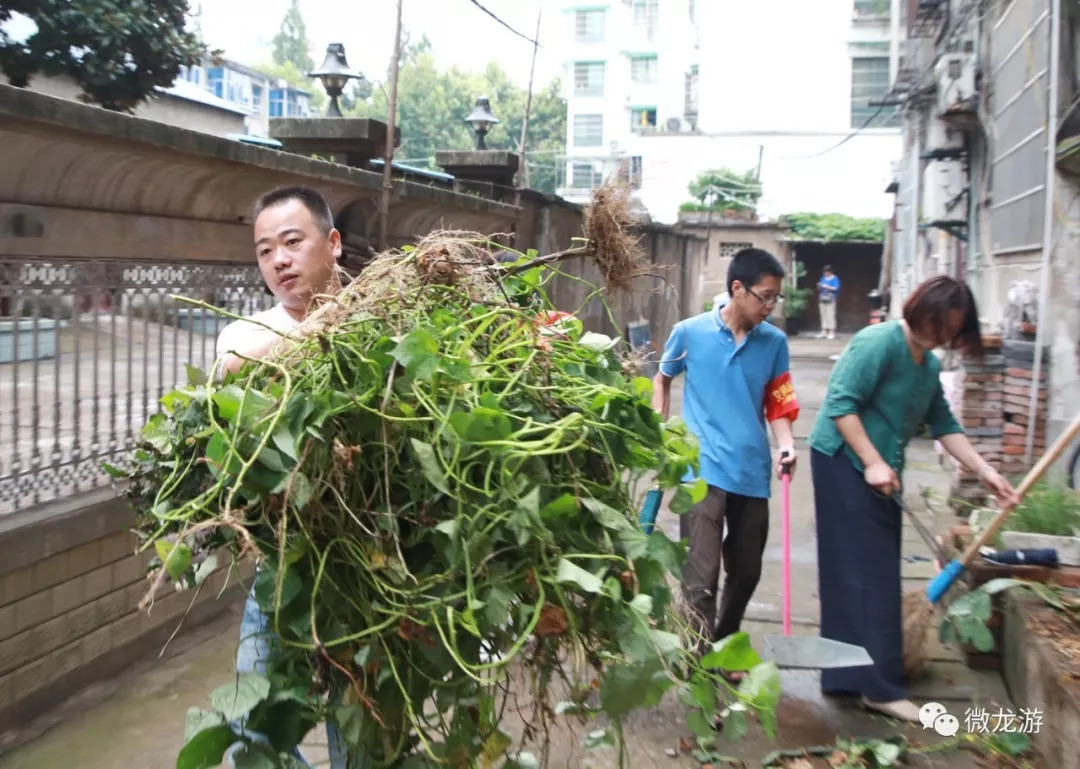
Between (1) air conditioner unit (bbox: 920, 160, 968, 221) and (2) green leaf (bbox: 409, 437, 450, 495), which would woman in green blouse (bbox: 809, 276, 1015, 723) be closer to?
(2) green leaf (bbox: 409, 437, 450, 495)

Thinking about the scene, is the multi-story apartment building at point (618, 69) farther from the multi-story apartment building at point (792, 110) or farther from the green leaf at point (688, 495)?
the green leaf at point (688, 495)

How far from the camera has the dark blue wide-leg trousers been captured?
416 centimetres

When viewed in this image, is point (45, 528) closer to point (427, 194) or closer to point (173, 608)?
point (173, 608)

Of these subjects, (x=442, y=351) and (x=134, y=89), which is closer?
(x=442, y=351)

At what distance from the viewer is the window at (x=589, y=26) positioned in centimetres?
5259

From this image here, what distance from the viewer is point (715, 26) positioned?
31.1 meters

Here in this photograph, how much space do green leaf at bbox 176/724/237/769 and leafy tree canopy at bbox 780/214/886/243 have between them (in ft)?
87.9

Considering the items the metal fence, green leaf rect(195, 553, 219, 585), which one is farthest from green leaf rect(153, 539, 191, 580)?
the metal fence

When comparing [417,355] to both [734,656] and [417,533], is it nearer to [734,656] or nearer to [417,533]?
[417,533]

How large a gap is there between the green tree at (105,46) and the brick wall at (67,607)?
4.02m

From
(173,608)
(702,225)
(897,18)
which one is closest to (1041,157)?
(173,608)

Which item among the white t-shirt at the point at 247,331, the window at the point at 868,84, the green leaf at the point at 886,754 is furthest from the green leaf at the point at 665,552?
the window at the point at 868,84

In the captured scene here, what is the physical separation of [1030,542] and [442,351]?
144 inches

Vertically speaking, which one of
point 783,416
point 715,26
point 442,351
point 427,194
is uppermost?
point 715,26
